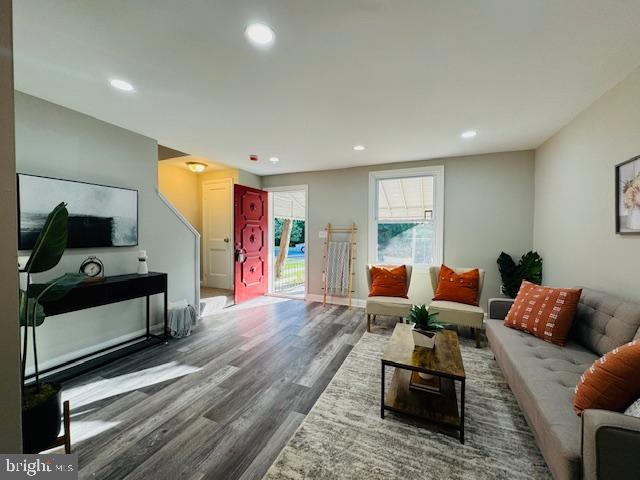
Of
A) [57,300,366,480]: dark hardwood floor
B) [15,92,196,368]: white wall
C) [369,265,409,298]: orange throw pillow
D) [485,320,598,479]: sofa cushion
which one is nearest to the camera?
[485,320,598,479]: sofa cushion

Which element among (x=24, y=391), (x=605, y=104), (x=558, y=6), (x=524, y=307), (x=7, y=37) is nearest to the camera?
(x=7, y=37)

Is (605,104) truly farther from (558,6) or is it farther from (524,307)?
A: (524,307)

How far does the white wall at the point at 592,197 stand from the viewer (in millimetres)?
1888

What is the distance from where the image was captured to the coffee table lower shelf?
1644 millimetres

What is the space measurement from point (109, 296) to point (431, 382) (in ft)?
9.97

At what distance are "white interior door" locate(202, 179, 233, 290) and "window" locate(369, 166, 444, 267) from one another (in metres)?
2.85

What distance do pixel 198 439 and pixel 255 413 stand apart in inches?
15.1

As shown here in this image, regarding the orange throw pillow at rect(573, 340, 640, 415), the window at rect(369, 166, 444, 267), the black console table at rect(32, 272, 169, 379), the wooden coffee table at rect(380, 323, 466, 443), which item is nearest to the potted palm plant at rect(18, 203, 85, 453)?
the black console table at rect(32, 272, 169, 379)

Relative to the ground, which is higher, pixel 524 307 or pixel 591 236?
pixel 591 236

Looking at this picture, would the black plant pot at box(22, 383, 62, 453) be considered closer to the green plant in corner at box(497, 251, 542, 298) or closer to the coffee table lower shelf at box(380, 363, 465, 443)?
the coffee table lower shelf at box(380, 363, 465, 443)

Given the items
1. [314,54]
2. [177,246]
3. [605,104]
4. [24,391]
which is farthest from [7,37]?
[605,104]

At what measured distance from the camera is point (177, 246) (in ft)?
11.8

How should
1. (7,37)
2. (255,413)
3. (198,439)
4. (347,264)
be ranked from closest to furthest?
1. (7,37)
2. (198,439)
3. (255,413)
4. (347,264)

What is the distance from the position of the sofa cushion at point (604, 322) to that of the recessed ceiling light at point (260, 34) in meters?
2.84
